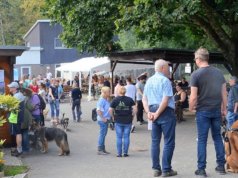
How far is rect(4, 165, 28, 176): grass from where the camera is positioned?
9645 millimetres

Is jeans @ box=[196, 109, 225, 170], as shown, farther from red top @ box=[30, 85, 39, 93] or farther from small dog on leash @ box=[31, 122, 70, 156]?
red top @ box=[30, 85, 39, 93]

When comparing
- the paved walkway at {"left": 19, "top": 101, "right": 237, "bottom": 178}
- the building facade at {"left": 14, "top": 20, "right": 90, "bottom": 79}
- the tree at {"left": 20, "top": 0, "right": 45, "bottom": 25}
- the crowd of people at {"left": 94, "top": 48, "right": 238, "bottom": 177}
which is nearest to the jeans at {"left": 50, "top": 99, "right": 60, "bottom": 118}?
the paved walkway at {"left": 19, "top": 101, "right": 237, "bottom": 178}

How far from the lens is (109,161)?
11.2m

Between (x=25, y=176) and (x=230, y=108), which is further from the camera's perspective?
(x=230, y=108)

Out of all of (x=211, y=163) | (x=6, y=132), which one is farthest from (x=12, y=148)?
(x=211, y=163)

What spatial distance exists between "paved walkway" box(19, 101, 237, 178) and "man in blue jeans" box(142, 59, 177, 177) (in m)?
0.47

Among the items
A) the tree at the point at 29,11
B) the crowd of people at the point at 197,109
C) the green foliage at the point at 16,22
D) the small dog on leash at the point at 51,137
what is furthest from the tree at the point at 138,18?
the green foliage at the point at 16,22

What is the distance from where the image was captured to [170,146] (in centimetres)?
847

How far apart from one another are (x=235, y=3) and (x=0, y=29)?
2318 inches

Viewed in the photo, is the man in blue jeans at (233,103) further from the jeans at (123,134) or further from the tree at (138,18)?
the jeans at (123,134)

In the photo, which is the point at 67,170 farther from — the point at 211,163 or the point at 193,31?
the point at 193,31

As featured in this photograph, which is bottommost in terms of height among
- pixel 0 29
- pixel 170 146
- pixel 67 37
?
pixel 170 146

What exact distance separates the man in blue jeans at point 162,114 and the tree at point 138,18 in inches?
235

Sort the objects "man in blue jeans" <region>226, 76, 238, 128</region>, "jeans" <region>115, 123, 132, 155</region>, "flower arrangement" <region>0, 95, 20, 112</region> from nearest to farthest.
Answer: "flower arrangement" <region>0, 95, 20, 112</region>
"jeans" <region>115, 123, 132, 155</region>
"man in blue jeans" <region>226, 76, 238, 128</region>
